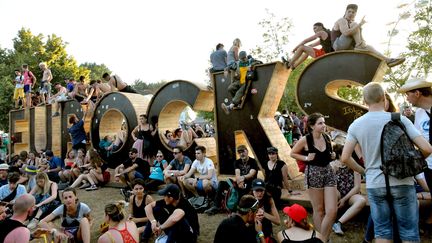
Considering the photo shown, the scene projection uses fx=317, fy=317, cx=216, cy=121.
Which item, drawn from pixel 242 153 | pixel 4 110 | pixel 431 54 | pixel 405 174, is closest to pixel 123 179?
pixel 242 153

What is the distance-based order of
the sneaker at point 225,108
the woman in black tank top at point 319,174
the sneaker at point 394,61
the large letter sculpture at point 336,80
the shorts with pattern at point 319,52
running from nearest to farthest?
the woman in black tank top at point 319,174 → the sneaker at point 394,61 → the large letter sculpture at point 336,80 → the shorts with pattern at point 319,52 → the sneaker at point 225,108

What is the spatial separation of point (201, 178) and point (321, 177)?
358cm

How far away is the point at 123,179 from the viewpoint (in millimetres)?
8727

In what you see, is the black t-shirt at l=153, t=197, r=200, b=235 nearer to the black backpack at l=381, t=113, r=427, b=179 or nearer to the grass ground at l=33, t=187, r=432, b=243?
the grass ground at l=33, t=187, r=432, b=243

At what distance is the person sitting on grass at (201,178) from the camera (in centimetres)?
689

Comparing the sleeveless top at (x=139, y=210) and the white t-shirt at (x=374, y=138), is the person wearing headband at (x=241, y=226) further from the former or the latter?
the sleeveless top at (x=139, y=210)

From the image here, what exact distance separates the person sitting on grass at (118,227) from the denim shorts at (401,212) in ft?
9.30

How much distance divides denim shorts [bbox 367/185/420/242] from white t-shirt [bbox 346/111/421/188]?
0.07 m

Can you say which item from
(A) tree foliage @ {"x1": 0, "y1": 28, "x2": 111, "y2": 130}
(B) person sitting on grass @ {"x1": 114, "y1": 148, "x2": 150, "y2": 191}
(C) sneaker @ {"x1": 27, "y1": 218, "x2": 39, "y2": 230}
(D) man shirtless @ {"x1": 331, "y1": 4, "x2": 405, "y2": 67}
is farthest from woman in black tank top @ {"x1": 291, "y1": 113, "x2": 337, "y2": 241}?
(A) tree foliage @ {"x1": 0, "y1": 28, "x2": 111, "y2": 130}

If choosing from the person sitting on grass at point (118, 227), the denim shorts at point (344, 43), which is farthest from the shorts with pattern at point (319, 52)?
the person sitting on grass at point (118, 227)

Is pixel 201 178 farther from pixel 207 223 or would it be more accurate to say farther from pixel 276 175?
pixel 276 175

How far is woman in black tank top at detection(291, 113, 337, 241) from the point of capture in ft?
12.5

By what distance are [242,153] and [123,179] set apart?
3908 mm

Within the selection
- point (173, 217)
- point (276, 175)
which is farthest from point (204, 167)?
point (173, 217)
